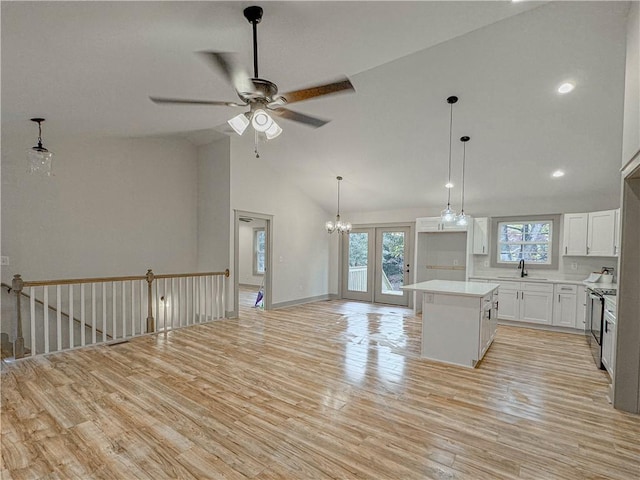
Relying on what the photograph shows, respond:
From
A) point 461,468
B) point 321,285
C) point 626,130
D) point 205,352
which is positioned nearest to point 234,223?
point 205,352

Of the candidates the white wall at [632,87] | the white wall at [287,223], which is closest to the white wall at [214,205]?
the white wall at [287,223]

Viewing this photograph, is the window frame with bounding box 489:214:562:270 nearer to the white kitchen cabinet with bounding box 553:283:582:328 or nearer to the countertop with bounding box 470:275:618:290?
the countertop with bounding box 470:275:618:290

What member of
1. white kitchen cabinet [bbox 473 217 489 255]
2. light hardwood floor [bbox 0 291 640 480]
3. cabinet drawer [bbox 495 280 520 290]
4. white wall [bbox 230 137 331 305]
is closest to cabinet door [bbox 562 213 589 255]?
cabinet drawer [bbox 495 280 520 290]

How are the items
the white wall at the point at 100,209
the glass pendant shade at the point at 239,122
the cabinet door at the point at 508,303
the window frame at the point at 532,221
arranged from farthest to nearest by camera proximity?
the window frame at the point at 532,221, the cabinet door at the point at 508,303, the white wall at the point at 100,209, the glass pendant shade at the point at 239,122

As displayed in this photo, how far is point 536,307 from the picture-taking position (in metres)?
5.60

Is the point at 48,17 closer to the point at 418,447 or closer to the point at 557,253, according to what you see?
the point at 418,447

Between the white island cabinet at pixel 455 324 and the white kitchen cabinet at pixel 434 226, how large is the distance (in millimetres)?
2642

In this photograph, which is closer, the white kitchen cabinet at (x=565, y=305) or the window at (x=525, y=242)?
the white kitchen cabinet at (x=565, y=305)

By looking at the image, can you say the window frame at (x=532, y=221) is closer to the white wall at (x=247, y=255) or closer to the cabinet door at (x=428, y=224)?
the cabinet door at (x=428, y=224)

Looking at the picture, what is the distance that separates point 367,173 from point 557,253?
3903 millimetres

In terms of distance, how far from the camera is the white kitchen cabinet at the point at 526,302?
5.51m

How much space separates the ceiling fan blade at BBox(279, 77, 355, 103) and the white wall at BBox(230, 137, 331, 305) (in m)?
4.05

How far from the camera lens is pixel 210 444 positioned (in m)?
2.20

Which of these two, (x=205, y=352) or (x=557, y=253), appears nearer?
(x=205, y=352)
